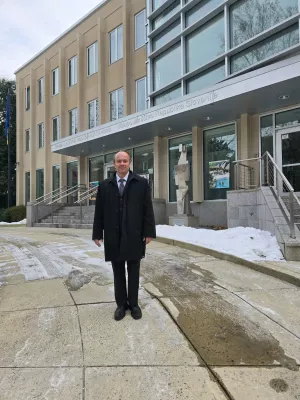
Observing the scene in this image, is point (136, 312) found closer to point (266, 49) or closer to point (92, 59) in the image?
point (266, 49)

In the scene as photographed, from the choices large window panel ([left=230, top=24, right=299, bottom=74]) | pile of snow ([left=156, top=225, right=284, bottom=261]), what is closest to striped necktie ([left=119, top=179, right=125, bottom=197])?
pile of snow ([left=156, top=225, right=284, bottom=261])

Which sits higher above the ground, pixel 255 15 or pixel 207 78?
pixel 255 15

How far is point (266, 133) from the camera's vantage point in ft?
39.7

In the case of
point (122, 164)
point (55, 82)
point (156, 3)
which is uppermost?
point (156, 3)

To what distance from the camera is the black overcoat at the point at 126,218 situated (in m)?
3.63

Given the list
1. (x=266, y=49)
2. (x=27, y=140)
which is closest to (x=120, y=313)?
(x=266, y=49)

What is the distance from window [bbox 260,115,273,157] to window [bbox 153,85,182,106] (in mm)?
3889

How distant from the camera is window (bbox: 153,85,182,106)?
47.2 ft

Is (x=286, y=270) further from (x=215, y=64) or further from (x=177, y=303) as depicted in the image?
(x=215, y=64)

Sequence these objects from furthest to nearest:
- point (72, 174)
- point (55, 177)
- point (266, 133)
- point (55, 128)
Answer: point (55, 128) < point (55, 177) < point (72, 174) < point (266, 133)

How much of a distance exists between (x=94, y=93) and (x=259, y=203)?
47.0ft

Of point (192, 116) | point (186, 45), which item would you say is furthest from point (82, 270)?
point (186, 45)

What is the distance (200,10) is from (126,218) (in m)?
12.6

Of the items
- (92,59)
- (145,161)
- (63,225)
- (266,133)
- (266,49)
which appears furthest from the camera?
(92,59)
